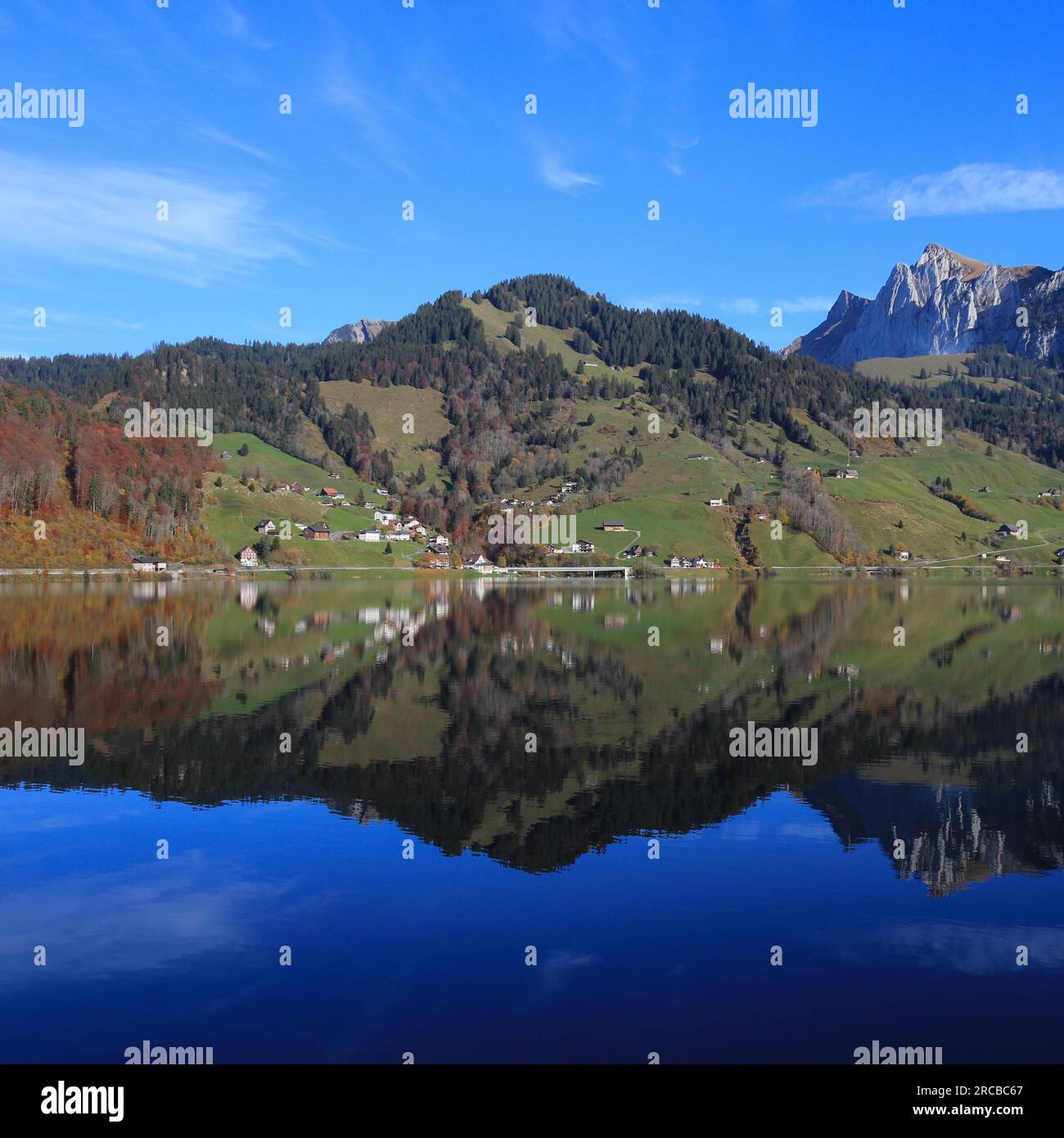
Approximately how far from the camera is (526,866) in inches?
1028

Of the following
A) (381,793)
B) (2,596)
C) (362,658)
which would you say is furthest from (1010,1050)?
(2,596)

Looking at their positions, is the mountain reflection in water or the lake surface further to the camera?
the mountain reflection in water

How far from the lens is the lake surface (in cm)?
1756

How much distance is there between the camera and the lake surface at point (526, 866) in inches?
691

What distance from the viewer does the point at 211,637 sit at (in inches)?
3123

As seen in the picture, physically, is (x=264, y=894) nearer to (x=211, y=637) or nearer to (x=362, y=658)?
(x=362, y=658)

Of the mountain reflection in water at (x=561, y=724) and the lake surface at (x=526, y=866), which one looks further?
the mountain reflection in water at (x=561, y=724)

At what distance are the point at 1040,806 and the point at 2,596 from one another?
122582 millimetres

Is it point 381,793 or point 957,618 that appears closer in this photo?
point 381,793

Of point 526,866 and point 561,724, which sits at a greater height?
point 561,724

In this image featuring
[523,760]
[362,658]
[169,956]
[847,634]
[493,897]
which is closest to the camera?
[169,956]

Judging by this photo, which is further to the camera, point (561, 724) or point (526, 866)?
point (561, 724)
